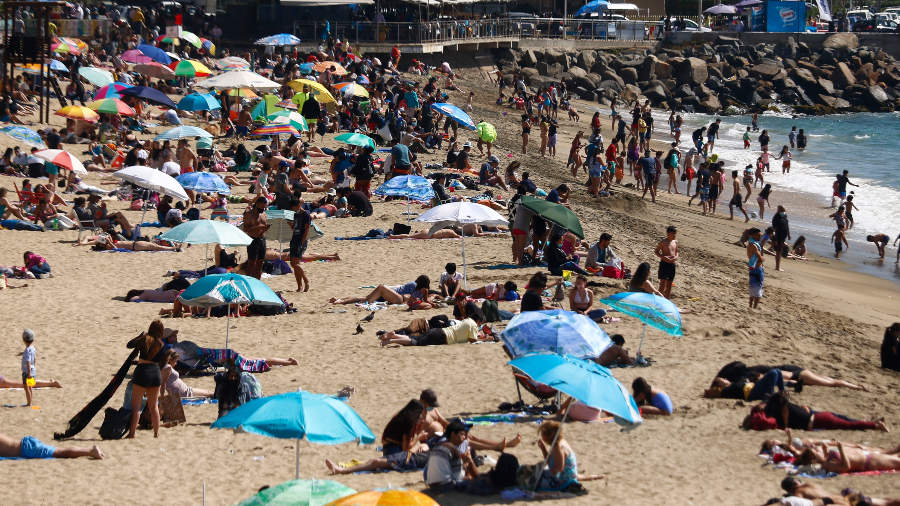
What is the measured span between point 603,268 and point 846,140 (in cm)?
2895

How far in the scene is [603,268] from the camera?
13297 millimetres

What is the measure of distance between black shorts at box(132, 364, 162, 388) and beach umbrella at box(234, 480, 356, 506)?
3.21 m

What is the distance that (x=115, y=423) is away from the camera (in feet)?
26.2

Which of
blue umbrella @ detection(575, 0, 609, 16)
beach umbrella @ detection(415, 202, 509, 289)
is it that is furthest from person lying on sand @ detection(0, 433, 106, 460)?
blue umbrella @ detection(575, 0, 609, 16)

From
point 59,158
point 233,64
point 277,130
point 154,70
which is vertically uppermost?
point 233,64

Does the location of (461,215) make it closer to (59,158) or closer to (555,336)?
(555,336)

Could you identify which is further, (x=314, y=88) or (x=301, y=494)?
(x=314, y=88)

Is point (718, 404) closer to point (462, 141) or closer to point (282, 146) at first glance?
point (282, 146)

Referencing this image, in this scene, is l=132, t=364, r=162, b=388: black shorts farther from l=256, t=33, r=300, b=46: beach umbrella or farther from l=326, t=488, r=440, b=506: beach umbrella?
l=256, t=33, r=300, b=46: beach umbrella

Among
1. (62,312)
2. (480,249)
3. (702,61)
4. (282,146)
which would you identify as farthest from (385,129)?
(702,61)

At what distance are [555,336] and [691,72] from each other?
4166 centimetres

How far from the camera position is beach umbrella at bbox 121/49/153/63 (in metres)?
27.3

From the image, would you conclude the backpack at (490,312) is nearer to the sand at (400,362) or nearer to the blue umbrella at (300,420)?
the sand at (400,362)

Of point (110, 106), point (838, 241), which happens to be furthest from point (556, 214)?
point (110, 106)
